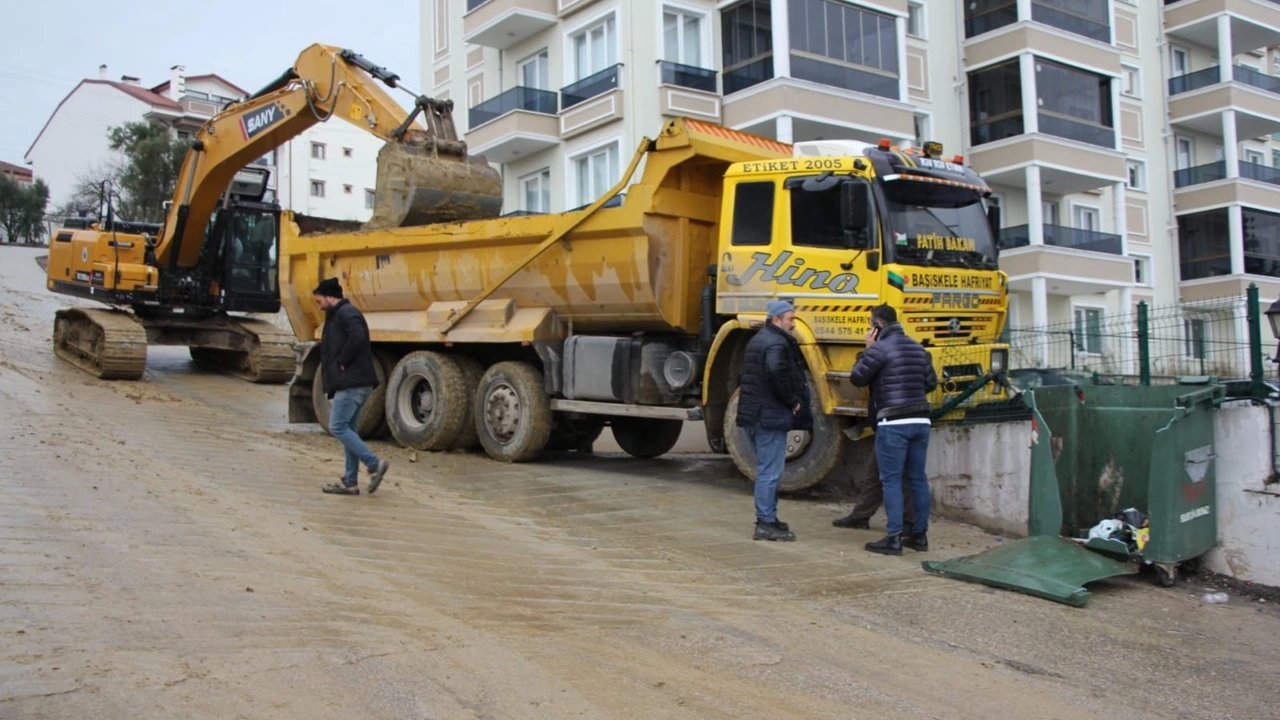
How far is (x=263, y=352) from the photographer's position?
56.0 ft

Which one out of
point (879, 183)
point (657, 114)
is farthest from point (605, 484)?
point (657, 114)

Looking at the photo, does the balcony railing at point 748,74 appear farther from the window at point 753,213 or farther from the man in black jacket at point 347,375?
the man in black jacket at point 347,375

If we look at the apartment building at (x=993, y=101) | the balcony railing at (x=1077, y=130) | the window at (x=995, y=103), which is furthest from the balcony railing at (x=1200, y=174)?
the window at (x=995, y=103)

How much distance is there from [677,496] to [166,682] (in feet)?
19.1

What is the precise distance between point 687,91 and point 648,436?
1302cm

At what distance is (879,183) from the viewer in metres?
9.17

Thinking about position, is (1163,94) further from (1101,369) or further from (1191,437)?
(1191,437)

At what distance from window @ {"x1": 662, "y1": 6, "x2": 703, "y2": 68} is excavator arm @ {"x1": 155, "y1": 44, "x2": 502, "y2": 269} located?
424 inches

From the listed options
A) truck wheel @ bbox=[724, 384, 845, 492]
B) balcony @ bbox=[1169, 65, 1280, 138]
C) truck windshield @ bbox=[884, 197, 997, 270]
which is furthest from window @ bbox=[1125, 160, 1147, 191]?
truck wheel @ bbox=[724, 384, 845, 492]

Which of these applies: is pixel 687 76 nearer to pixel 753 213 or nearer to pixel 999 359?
pixel 753 213

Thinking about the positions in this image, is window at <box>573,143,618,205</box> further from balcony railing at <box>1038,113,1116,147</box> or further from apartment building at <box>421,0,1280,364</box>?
balcony railing at <box>1038,113,1116,147</box>

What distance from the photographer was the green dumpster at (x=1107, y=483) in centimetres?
719

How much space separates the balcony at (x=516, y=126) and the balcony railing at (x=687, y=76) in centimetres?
323

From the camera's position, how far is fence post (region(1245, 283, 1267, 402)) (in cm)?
783
